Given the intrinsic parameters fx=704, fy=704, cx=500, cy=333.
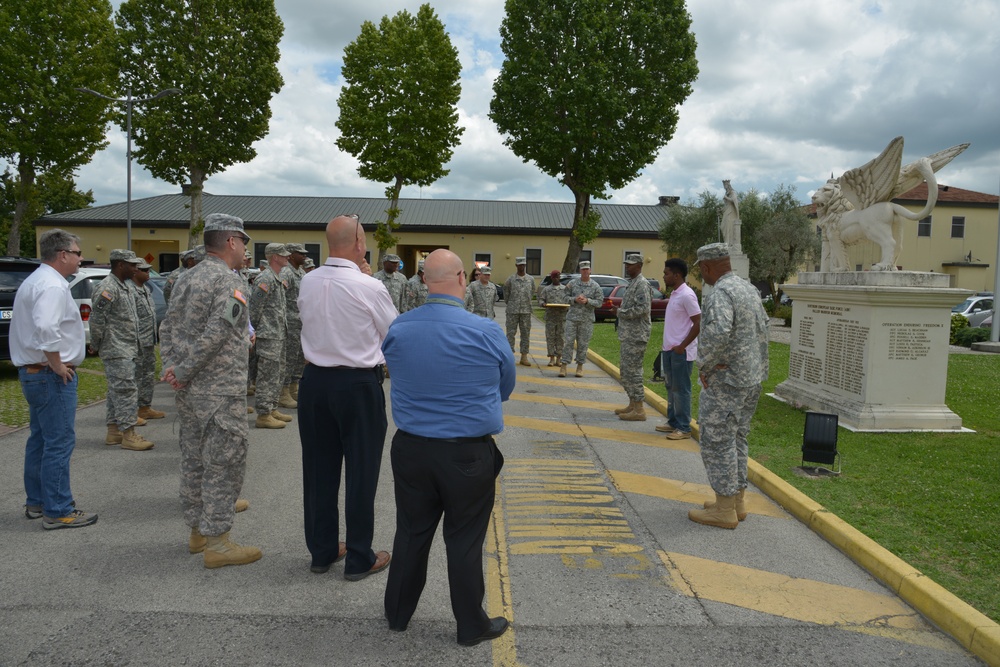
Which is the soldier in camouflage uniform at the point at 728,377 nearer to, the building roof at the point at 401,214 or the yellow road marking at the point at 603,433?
the yellow road marking at the point at 603,433

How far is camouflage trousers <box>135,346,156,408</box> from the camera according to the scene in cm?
825

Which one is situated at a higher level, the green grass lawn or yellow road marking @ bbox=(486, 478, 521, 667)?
the green grass lawn

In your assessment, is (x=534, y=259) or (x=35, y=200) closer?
(x=35, y=200)

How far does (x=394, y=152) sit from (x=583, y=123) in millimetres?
9433

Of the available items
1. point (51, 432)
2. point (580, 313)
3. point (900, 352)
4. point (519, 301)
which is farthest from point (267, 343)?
point (900, 352)

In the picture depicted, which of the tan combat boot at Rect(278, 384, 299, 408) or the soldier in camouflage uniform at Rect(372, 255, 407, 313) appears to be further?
the soldier in camouflage uniform at Rect(372, 255, 407, 313)

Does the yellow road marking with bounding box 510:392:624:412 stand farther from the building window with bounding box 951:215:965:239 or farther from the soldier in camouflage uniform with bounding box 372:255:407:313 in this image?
the building window with bounding box 951:215:965:239

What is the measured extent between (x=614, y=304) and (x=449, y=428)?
22012mm

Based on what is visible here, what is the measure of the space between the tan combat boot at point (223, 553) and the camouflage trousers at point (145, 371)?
15.0ft

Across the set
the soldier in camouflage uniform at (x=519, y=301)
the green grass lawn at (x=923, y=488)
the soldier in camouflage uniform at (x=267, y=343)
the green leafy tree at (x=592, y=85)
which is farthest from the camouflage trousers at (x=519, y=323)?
the green leafy tree at (x=592, y=85)

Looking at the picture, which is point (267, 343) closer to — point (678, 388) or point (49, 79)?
point (678, 388)

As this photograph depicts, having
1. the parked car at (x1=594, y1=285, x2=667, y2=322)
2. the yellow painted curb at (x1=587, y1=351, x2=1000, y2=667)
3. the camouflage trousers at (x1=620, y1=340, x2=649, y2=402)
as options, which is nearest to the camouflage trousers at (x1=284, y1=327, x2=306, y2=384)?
the camouflage trousers at (x1=620, y1=340, x2=649, y2=402)

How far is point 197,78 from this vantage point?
30453 millimetres

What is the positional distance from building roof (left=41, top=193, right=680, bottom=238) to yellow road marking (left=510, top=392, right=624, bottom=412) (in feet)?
109
